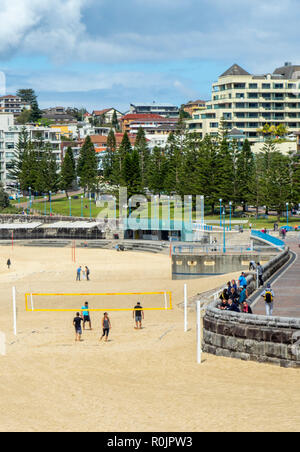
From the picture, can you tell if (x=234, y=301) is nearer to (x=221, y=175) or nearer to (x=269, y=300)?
(x=269, y=300)

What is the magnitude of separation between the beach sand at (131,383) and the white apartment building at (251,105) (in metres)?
99.3

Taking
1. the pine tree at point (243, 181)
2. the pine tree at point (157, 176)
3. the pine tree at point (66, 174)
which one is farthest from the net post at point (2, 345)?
the pine tree at point (66, 174)

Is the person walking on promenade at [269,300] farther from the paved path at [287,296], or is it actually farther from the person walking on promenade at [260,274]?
the person walking on promenade at [260,274]

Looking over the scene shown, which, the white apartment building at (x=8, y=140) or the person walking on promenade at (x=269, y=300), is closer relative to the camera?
the person walking on promenade at (x=269, y=300)

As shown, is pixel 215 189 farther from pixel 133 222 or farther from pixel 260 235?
pixel 260 235

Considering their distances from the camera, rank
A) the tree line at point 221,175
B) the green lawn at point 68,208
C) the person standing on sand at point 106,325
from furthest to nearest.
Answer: the green lawn at point 68,208 < the tree line at point 221,175 < the person standing on sand at point 106,325

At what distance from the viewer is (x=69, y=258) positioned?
63531 millimetres

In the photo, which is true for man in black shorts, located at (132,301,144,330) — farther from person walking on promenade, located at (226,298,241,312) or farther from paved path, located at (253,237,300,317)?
person walking on promenade, located at (226,298,241,312)

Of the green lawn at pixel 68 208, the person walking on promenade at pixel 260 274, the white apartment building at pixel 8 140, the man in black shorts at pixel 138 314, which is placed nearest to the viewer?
the man in black shorts at pixel 138 314

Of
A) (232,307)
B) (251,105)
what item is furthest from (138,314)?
(251,105)

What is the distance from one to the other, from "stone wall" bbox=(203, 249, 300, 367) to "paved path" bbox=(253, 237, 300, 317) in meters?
2.97

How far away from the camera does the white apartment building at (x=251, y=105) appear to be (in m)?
128

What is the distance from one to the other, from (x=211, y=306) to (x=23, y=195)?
105 meters

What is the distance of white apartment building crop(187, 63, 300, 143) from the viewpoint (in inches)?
5044
